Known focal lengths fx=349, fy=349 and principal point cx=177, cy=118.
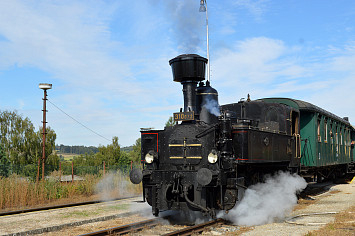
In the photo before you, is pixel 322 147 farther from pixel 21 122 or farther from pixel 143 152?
pixel 21 122

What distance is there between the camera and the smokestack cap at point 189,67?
8.35 m

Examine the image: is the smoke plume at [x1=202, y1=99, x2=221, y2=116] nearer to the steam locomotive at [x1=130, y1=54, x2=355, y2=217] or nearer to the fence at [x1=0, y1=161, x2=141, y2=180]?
the steam locomotive at [x1=130, y1=54, x2=355, y2=217]

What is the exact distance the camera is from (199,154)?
8.15 m

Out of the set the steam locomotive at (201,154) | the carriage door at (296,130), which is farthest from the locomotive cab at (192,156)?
the carriage door at (296,130)

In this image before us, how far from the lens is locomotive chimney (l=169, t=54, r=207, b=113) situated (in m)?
8.34

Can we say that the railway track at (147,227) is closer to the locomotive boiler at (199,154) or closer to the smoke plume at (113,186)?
the locomotive boiler at (199,154)

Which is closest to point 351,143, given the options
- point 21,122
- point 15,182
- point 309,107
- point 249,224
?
point 309,107

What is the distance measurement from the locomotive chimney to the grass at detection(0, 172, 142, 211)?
277 inches

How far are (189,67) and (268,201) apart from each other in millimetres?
4196

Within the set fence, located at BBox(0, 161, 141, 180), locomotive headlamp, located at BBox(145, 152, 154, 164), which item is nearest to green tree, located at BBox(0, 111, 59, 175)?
fence, located at BBox(0, 161, 141, 180)

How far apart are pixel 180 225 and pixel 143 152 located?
6.63 feet

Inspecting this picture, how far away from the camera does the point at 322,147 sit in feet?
44.6

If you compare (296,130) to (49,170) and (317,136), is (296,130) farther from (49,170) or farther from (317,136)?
(49,170)

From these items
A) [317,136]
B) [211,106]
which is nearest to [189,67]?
[211,106]
